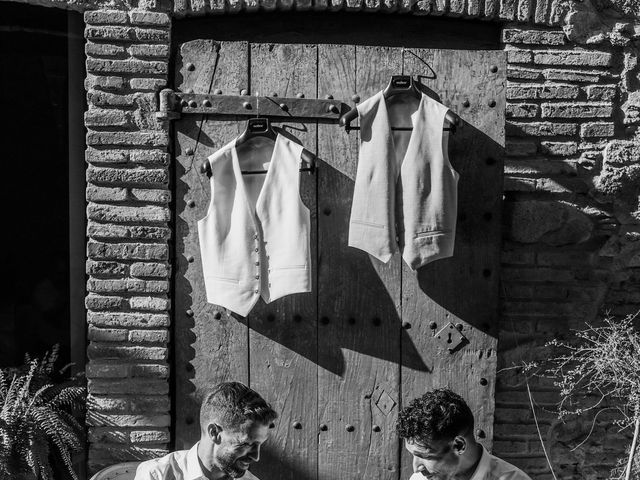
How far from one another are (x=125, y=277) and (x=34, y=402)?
68 cm

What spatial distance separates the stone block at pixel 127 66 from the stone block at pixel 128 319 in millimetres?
1098

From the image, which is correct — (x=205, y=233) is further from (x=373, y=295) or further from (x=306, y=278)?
(x=373, y=295)

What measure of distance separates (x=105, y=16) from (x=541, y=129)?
210cm

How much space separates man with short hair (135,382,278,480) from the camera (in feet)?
10.5

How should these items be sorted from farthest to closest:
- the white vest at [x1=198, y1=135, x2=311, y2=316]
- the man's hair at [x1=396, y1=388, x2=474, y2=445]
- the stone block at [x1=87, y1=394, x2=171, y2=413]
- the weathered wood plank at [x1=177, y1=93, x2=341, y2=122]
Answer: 1. the stone block at [x1=87, y1=394, x2=171, y2=413]
2. the weathered wood plank at [x1=177, y1=93, x2=341, y2=122]
3. the white vest at [x1=198, y1=135, x2=311, y2=316]
4. the man's hair at [x1=396, y1=388, x2=474, y2=445]

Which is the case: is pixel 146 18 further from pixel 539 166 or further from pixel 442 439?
pixel 442 439

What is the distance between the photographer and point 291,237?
3.64 m

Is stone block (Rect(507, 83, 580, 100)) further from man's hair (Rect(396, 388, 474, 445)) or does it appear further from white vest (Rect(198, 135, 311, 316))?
man's hair (Rect(396, 388, 474, 445))

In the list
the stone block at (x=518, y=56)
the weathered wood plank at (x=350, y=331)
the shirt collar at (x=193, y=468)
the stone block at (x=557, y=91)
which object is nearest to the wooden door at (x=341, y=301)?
the weathered wood plank at (x=350, y=331)

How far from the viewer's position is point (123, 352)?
3895 millimetres

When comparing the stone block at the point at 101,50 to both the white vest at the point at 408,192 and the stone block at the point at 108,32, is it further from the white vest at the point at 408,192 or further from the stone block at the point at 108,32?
the white vest at the point at 408,192

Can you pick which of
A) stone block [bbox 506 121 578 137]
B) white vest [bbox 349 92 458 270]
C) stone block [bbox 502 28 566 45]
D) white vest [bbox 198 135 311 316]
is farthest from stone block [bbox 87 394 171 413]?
stone block [bbox 502 28 566 45]

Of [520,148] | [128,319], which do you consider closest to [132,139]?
[128,319]

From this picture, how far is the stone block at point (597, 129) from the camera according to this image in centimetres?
409
